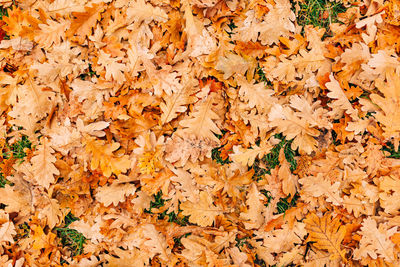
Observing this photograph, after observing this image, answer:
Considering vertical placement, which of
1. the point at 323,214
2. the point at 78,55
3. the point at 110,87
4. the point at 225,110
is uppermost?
the point at 78,55

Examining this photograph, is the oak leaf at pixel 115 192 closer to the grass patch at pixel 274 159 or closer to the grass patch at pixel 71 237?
the grass patch at pixel 71 237

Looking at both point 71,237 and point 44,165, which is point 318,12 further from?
point 71,237

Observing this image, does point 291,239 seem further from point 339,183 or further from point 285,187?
point 339,183

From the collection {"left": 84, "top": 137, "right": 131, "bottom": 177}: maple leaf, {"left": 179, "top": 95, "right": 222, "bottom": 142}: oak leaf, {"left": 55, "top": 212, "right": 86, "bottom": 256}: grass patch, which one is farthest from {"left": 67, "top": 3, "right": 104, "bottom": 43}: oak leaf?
{"left": 55, "top": 212, "right": 86, "bottom": 256}: grass patch

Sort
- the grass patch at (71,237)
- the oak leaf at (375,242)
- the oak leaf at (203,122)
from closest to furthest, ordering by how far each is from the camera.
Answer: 1. the oak leaf at (375,242)
2. the oak leaf at (203,122)
3. the grass patch at (71,237)

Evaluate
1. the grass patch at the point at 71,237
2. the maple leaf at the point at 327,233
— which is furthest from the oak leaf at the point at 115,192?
the maple leaf at the point at 327,233

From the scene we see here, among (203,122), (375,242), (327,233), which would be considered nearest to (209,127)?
(203,122)

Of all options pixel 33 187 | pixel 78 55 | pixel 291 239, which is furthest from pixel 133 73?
pixel 291 239
